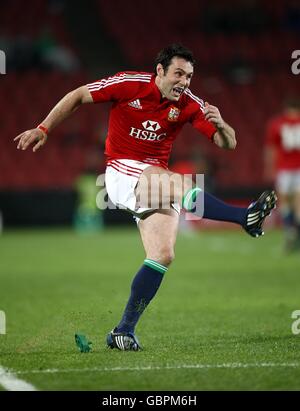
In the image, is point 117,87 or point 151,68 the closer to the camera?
point 117,87

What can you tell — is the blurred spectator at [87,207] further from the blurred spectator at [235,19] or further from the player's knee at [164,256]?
the player's knee at [164,256]

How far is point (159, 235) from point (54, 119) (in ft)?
3.22

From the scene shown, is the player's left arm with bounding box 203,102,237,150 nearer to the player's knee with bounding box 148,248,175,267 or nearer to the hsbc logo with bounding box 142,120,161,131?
the hsbc logo with bounding box 142,120,161,131

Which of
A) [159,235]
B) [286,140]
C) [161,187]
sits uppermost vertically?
[161,187]

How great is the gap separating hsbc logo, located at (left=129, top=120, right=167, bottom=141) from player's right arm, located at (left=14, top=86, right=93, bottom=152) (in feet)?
1.22

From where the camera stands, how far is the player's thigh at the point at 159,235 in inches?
218

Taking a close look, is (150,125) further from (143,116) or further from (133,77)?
(133,77)

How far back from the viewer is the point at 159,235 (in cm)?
555

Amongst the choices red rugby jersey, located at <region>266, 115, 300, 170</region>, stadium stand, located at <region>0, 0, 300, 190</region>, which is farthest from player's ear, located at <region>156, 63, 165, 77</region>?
stadium stand, located at <region>0, 0, 300, 190</region>

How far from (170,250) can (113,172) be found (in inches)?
25.9

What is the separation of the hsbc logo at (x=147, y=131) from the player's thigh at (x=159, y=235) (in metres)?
0.51

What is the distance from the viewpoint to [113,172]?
5.77 meters

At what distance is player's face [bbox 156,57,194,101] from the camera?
18.2 feet

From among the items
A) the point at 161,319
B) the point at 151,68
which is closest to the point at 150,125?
the point at 161,319
